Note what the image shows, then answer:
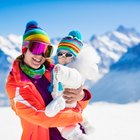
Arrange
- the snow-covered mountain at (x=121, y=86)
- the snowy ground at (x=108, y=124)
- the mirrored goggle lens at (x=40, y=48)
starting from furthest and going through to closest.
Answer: the snow-covered mountain at (x=121, y=86), the snowy ground at (x=108, y=124), the mirrored goggle lens at (x=40, y=48)

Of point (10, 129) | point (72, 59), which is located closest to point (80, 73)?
point (72, 59)

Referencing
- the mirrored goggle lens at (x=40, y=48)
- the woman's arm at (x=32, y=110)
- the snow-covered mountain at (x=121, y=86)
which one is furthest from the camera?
the snow-covered mountain at (x=121, y=86)

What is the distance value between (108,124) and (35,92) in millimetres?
4428

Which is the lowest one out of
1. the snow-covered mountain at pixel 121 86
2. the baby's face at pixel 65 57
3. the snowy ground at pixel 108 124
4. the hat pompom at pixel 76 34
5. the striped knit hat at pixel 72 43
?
the snow-covered mountain at pixel 121 86

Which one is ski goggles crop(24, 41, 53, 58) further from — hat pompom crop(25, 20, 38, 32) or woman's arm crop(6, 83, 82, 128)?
woman's arm crop(6, 83, 82, 128)

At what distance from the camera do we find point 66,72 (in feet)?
9.13

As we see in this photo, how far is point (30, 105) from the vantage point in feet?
9.15

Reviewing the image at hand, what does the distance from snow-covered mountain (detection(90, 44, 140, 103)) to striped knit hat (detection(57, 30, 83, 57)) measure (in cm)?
9660

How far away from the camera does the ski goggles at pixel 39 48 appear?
2.94m

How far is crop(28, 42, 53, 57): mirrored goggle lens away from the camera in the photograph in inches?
116

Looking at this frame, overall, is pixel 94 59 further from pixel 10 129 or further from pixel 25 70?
pixel 10 129

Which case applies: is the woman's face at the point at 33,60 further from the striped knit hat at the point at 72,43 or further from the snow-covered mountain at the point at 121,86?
the snow-covered mountain at the point at 121,86

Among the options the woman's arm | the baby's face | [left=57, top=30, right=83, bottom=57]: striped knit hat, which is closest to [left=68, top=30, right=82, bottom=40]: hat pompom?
[left=57, top=30, right=83, bottom=57]: striped knit hat

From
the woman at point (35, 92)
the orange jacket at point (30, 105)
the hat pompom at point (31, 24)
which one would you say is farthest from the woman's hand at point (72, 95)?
the hat pompom at point (31, 24)
